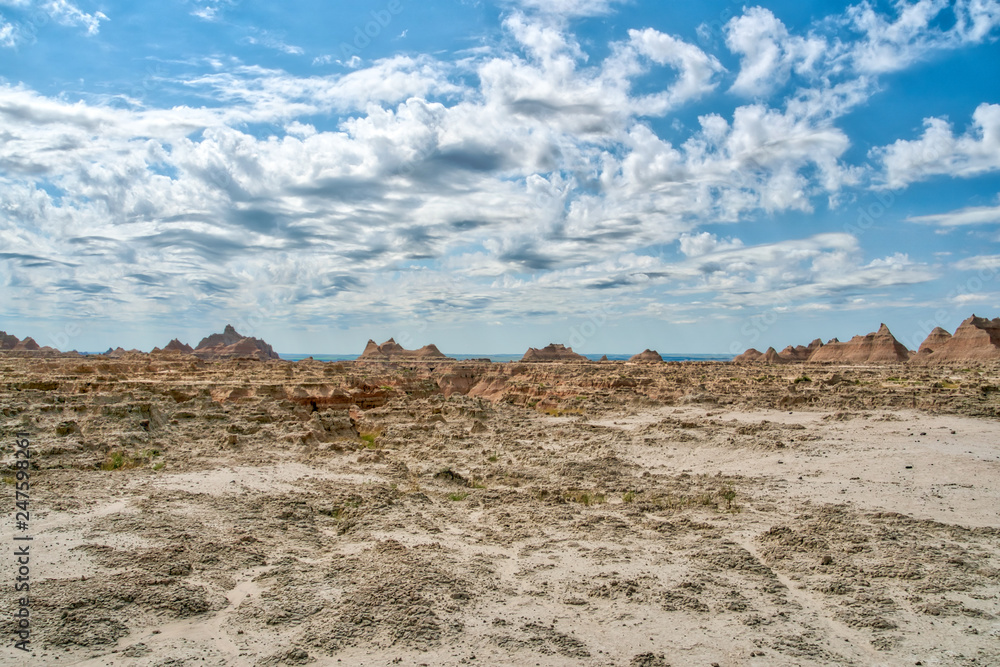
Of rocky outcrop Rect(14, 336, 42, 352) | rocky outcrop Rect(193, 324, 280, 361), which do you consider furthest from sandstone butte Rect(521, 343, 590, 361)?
rocky outcrop Rect(14, 336, 42, 352)

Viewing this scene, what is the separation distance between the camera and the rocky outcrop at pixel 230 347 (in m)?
112

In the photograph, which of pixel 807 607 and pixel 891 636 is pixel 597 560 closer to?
pixel 807 607

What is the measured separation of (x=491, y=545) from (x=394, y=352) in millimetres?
101065

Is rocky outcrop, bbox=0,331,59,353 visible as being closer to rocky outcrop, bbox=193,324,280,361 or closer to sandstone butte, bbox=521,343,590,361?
rocky outcrop, bbox=193,324,280,361

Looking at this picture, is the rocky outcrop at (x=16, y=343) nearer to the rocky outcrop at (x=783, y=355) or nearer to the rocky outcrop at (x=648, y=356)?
the rocky outcrop at (x=648, y=356)

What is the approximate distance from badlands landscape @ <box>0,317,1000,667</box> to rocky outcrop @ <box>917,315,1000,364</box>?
234 feet

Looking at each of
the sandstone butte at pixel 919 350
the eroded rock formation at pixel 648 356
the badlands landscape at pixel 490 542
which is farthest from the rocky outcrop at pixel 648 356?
the badlands landscape at pixel 490 542

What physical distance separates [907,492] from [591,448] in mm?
10501

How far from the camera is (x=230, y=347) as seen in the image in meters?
119

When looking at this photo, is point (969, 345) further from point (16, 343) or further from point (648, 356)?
point (16, 343)

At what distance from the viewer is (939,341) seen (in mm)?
89938

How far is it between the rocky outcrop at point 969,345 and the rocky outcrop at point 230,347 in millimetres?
109454

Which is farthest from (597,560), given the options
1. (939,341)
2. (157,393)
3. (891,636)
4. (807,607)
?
(939,341)

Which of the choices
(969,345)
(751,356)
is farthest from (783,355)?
(969,345)
